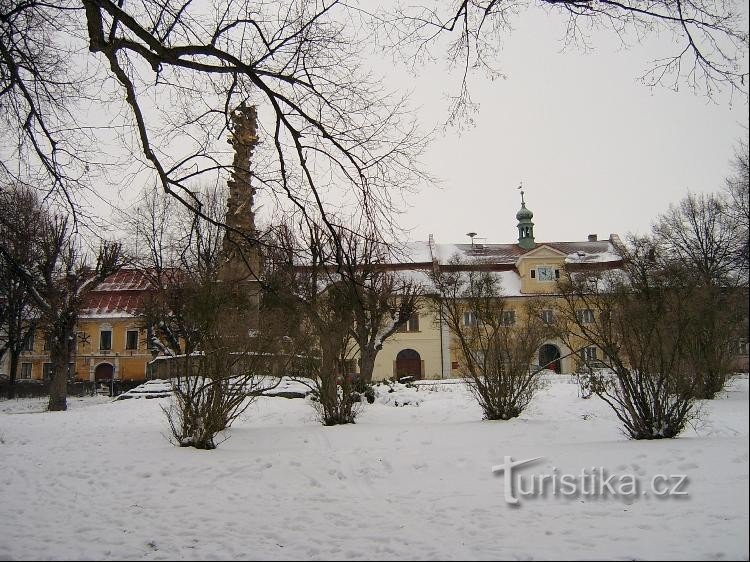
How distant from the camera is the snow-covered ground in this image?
4566 mm

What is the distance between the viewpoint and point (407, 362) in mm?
39438

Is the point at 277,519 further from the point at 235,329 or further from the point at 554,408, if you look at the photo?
the point at 554,408

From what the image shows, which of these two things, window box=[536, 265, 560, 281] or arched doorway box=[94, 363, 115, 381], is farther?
arched doorway box=[94, 363, 115, 381]

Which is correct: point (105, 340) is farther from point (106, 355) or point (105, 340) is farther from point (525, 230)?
point (525, 230)

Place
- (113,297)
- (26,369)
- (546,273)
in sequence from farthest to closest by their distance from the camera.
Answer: (113,297) < (26,369) < (546,273)

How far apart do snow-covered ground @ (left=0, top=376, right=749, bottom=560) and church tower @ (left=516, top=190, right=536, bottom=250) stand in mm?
33438

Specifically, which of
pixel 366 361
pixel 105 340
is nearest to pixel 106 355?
pixel 105 340

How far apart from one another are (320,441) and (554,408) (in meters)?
7.91

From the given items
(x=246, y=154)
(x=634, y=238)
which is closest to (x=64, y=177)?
(x=246, y=154)

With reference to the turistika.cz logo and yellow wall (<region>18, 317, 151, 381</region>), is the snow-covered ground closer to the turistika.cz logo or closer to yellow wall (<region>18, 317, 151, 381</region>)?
the turistika.cz logo

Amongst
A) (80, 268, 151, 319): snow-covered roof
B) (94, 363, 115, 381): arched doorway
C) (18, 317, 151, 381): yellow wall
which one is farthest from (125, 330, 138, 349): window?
(94, 363, 115, 381): arched doorway

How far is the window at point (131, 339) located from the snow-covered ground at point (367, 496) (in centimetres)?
3224

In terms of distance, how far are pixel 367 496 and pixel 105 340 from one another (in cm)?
4138

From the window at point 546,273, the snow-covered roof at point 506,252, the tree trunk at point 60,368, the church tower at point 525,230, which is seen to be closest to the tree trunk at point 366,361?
the tree trunk at point 60,368
